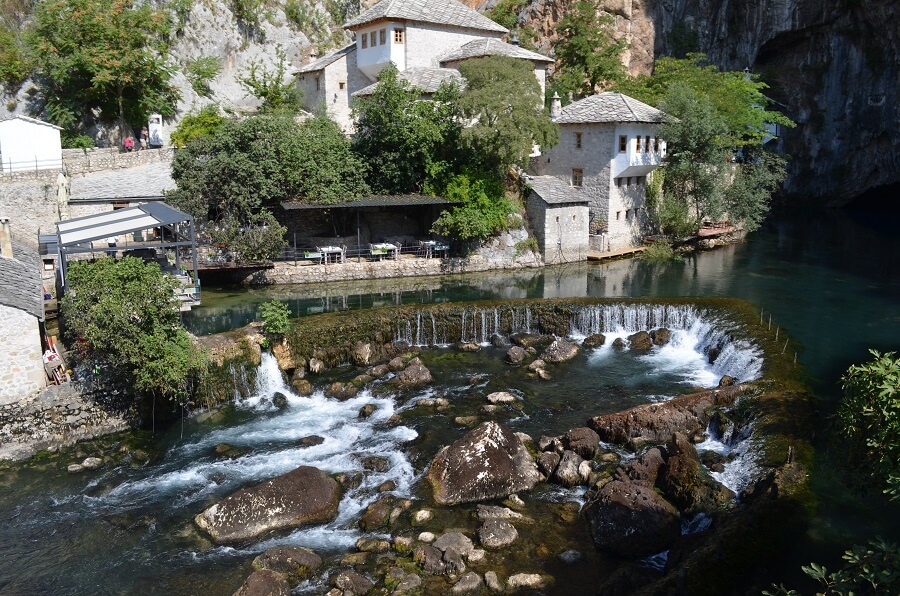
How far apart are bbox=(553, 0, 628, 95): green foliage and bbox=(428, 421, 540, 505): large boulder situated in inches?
1418

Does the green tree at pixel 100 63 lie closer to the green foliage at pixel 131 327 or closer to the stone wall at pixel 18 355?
the green foliage at pixel 131 327

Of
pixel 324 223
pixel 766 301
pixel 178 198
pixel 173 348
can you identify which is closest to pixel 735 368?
pixel 766 301

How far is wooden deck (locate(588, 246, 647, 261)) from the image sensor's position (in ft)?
122

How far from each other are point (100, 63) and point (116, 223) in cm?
1810

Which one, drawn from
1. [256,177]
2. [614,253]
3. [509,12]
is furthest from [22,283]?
[509,12]

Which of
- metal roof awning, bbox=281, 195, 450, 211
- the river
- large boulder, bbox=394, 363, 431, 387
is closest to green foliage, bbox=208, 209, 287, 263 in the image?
metal roof awning, bbox=281, 195, 450, 211

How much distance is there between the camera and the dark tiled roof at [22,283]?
57.3ft

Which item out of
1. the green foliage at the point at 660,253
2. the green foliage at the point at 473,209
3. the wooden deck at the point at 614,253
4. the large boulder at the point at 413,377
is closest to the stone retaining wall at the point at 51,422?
the large boulder at the point at 413,377

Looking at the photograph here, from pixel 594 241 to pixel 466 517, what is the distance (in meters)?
25.8

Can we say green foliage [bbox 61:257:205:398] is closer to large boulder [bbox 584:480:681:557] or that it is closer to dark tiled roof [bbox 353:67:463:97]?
large boulder [bbox 584:480:681:557]

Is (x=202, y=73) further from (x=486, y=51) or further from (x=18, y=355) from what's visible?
(x=18, y=355)

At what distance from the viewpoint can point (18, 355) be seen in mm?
17188

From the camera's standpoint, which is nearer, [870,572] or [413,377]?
[870,572]

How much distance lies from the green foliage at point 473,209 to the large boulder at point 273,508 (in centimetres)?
2034
